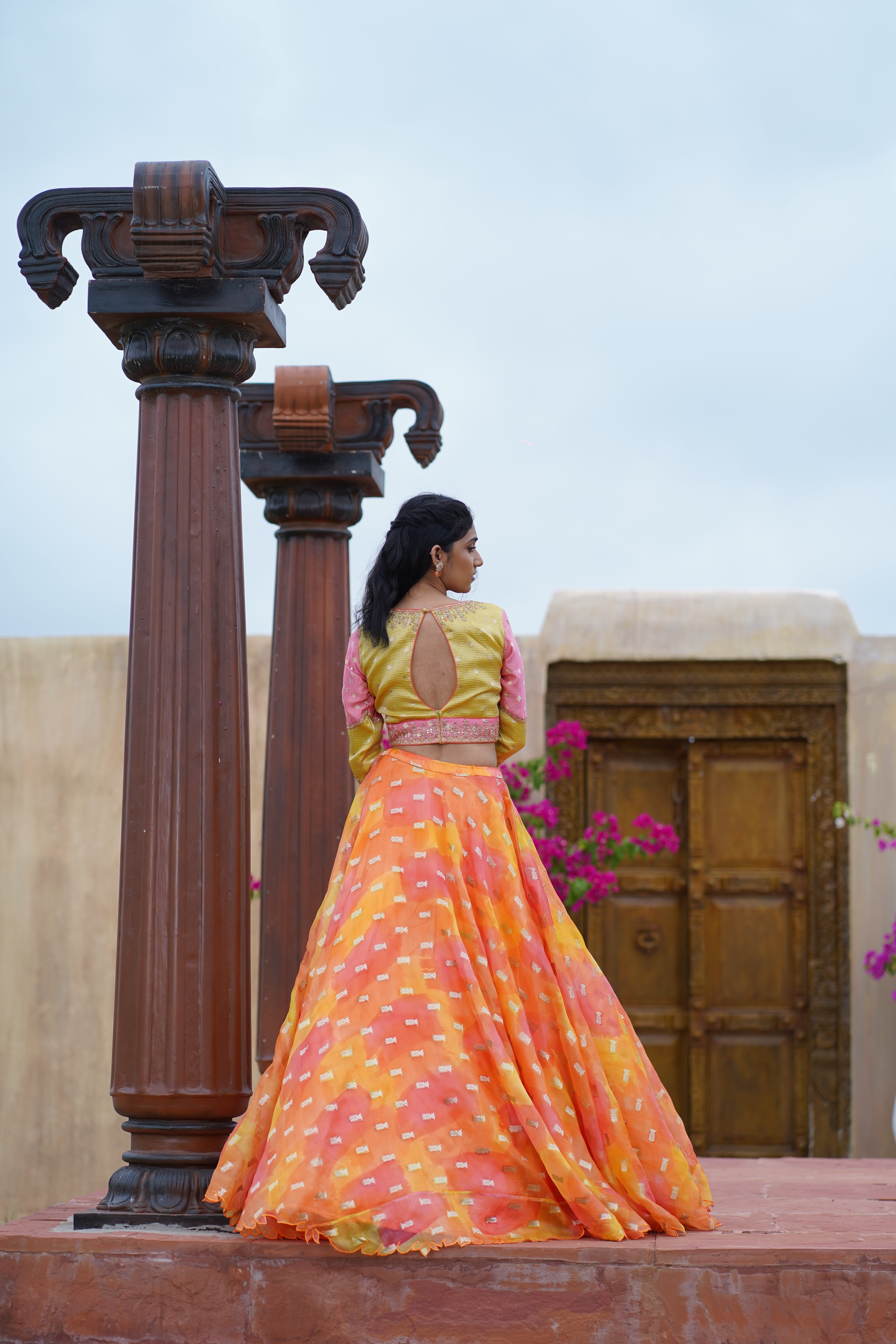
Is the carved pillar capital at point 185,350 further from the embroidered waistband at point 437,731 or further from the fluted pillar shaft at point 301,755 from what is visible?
the fluted pillar shaft at point 301,755

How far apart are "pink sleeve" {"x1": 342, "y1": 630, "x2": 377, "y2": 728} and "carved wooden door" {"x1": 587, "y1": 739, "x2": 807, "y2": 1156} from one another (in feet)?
13.3

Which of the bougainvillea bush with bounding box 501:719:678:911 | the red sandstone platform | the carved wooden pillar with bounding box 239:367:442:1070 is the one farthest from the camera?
the bougainvillea bush with bounding box 501:719:678:911

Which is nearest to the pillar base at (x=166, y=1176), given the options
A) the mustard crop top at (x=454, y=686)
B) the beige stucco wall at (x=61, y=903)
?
the mustard crop top at (x=454, y=686)

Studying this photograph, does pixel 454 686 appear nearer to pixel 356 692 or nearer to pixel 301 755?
pixel 356 692

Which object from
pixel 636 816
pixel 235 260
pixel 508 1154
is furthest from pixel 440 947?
pixel 636 816

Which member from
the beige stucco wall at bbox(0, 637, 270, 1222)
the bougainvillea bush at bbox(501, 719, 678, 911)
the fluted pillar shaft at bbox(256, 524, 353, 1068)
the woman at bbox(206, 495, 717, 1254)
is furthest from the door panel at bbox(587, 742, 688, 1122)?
the woman at bbox(206, 495, 717, 1254)

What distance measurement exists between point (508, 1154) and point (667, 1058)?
14.7 feet

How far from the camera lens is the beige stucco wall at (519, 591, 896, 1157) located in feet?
23.5

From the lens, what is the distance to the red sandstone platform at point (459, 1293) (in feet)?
9.47

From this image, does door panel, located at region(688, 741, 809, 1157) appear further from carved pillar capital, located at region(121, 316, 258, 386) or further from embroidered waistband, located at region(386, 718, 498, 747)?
carved pillar capital, located at region(121, 316, 258, 386)

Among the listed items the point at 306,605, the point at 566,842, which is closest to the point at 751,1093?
the point at 566,842

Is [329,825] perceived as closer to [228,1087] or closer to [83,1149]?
[228,1087]

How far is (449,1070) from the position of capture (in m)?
3.06

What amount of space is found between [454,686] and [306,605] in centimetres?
164
